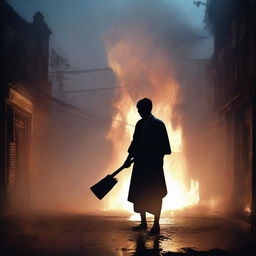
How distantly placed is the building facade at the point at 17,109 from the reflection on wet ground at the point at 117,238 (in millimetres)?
5564

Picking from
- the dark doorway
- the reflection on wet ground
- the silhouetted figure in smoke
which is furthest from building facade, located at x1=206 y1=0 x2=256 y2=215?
the dark doorway

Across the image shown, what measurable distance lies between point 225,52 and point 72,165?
100.0 ft

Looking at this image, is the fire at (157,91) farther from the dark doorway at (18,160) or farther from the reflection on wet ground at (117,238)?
the reflection on wet ground at (117,238)

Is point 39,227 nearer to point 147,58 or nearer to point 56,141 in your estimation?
point 147,58

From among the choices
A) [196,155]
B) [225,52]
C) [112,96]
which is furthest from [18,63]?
[112,96]

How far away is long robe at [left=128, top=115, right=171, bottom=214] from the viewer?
6371mm

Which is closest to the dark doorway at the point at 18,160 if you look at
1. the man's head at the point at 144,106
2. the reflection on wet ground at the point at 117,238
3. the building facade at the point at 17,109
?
the building facade at the point at 17,109

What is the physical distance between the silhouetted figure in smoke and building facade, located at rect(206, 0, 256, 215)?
20.1ft

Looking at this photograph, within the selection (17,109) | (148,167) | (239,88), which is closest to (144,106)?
(148,167)

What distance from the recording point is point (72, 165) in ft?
150

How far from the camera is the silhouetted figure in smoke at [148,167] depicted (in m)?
6.37

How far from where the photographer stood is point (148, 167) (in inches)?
252

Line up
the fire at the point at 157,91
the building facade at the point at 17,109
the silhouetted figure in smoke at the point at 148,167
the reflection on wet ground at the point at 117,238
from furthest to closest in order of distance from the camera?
the fire at the point at 157,91 < the building facade at the point at 17,109 < the silhouetted figure in smoke at the point at 148,167 < the reflection on wet ground at the point at 117,238

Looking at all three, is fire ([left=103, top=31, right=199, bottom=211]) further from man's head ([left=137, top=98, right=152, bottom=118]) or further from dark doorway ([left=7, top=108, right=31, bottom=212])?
man's head ([left=137, top=98, right=152, bottom=118])
